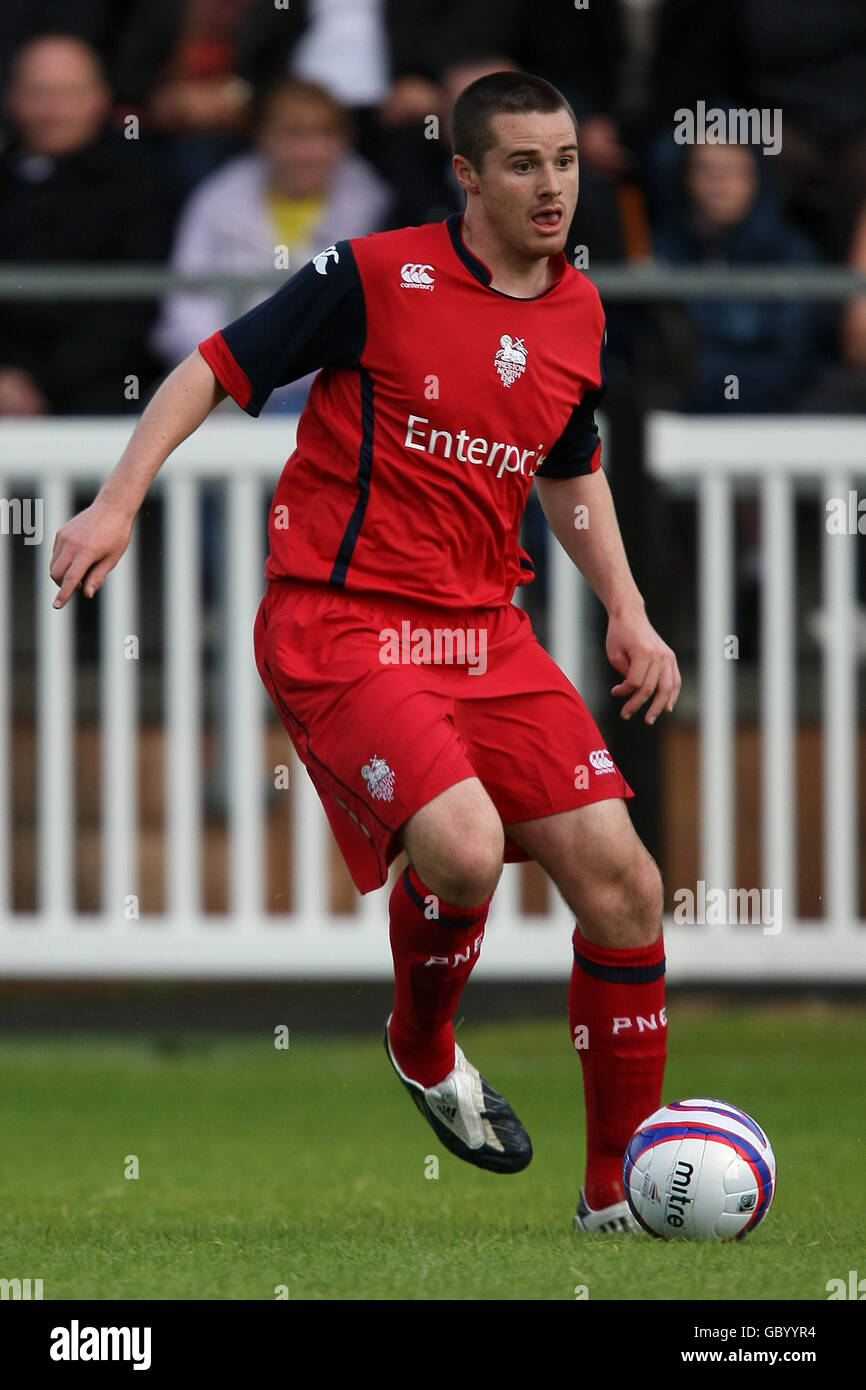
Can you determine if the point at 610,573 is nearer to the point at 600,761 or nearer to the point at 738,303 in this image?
the point at 600,761

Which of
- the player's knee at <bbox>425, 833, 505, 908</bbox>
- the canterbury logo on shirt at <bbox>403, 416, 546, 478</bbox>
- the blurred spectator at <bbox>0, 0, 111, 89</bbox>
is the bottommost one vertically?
the player's knee at <bbox>425, 833, 505, 908</bbox>

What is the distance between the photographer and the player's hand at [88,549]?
377 centimetres

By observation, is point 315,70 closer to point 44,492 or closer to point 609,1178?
point 44,492

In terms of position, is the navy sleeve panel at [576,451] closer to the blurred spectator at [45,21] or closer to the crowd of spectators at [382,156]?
the crowd of spectators at [382,156]

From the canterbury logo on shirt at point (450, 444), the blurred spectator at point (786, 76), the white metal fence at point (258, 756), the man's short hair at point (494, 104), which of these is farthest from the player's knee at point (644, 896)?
the blurred spectator at point (786, 76)

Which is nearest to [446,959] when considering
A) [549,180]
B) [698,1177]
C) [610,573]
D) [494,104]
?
[698,1177]

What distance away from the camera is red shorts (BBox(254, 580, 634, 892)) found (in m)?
4.07

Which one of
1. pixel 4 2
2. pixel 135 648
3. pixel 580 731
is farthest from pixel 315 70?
pixel 580 731

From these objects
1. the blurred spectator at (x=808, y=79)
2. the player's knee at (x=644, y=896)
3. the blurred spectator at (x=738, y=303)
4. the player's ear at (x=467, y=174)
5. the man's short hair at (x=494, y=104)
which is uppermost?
the blurred spectator at (x=808, y=79)

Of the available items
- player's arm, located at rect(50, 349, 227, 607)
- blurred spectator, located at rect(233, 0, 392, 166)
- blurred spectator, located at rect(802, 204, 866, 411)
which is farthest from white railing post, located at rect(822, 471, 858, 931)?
player's arm, located at rect(50, 349, 227, 607)

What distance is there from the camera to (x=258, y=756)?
7.05 meters

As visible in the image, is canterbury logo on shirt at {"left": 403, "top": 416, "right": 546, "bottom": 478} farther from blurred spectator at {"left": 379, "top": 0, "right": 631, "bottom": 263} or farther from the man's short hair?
blurred spectator at {"left": 379, "top": 0, "right": 631, "bottom": 263}

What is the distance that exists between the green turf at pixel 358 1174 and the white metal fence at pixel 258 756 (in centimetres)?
33

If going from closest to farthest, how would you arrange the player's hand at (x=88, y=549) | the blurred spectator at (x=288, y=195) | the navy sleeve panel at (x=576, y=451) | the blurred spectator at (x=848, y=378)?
1. the player's hand at (x=88, y=549)
2. the navy sleeve panel at (x=576, y=451)
3. the blurred spectator at (x=848, y=378)
4. the blurred spectator at (x=288, y=195)
